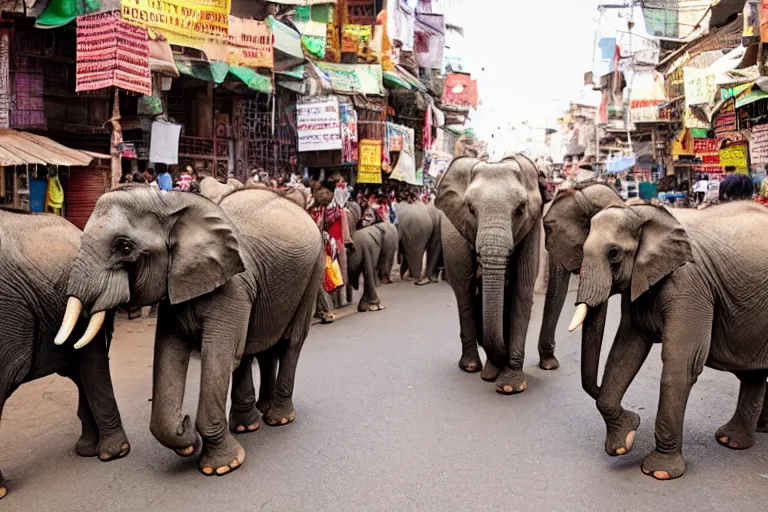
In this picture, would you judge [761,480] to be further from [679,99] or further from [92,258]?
[679,99]

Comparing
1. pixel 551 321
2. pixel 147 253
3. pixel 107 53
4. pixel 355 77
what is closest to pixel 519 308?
pixel 551 321

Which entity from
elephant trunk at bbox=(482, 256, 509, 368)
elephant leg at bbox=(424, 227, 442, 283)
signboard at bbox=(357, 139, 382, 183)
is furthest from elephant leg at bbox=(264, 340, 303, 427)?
signboard at bbox=(357, 139, 382, 183)

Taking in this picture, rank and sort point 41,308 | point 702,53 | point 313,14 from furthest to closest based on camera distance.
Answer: point 702,53 → point 313,14 → point 41,308

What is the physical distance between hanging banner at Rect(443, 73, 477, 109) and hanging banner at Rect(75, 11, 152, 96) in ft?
68.5

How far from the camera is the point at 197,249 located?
13.1 feet

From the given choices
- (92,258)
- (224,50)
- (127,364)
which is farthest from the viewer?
(224,50)

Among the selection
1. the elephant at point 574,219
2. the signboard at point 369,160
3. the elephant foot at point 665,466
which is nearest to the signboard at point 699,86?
the signboard at point 369,160

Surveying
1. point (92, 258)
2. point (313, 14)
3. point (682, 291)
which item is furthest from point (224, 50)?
point (682, 291)

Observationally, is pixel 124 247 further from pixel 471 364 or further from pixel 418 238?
pixel 418 238

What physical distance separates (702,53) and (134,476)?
21.8 m

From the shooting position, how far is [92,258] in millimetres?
3607

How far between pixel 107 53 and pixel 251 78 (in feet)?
12.3

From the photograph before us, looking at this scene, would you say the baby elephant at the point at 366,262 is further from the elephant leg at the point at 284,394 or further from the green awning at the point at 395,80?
the green awning at the point at 395,80

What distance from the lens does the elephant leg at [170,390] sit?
4.03 metres
